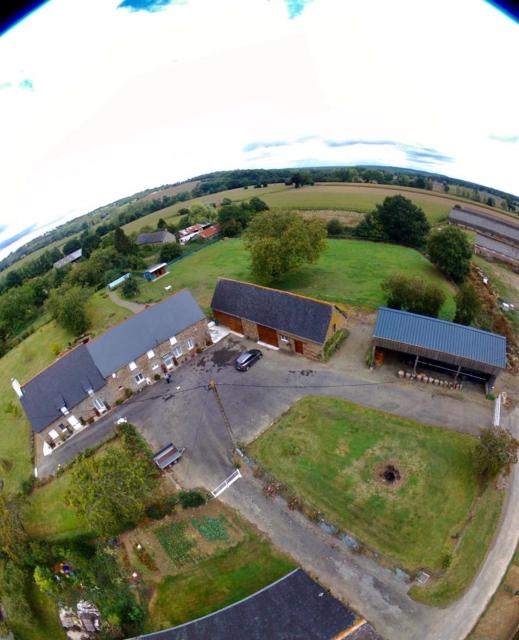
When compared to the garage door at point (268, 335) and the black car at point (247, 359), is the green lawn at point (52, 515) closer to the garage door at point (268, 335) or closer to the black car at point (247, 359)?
the black car at point (247, 359)

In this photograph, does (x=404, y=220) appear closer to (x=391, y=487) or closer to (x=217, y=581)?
(x=391, y=487)

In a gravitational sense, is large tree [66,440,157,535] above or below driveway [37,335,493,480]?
above

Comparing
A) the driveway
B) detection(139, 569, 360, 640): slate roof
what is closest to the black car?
the driveway

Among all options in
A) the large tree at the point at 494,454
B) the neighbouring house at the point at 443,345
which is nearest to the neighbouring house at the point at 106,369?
the neighbouring house at the point at 443,345

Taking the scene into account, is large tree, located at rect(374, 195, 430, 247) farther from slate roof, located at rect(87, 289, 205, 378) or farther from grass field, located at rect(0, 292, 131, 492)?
grass field, located at rect(0, 292, 131, 492)

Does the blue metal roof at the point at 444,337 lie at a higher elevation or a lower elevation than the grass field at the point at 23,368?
lower

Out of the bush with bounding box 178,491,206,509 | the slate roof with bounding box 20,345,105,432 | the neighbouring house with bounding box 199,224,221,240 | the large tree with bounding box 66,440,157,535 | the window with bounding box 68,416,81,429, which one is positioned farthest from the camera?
the neighbouring house with bounding box 199,224,221,240
